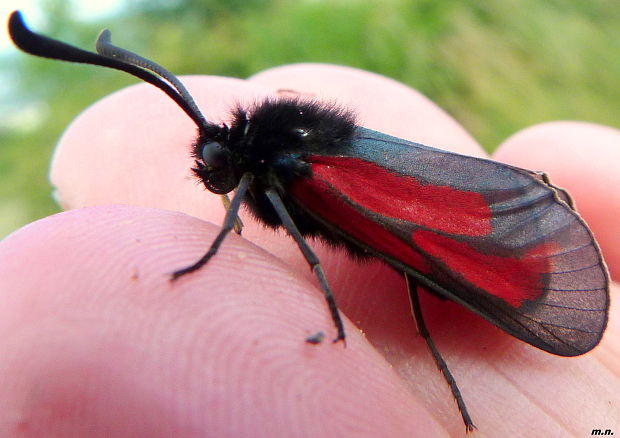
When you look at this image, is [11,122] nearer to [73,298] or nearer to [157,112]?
[157,112]

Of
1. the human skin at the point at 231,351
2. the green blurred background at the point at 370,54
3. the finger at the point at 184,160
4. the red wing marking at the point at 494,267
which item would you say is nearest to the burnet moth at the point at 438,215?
the red wing marking at the point at 494,267

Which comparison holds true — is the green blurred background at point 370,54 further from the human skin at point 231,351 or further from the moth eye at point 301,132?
the moth eye at point 301,132

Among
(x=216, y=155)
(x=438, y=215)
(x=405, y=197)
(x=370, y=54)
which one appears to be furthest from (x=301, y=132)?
(x=370, y=54)

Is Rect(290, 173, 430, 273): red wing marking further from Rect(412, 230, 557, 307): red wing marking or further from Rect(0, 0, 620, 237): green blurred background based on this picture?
Rect(0, 0, 620, 237): green blurred background

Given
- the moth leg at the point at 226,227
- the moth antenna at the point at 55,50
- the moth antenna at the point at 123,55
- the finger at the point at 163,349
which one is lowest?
the finger at the point at 163,349

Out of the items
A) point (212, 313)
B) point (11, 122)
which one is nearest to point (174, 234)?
point (212, 313)

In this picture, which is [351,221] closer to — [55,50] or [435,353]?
[435,353]
